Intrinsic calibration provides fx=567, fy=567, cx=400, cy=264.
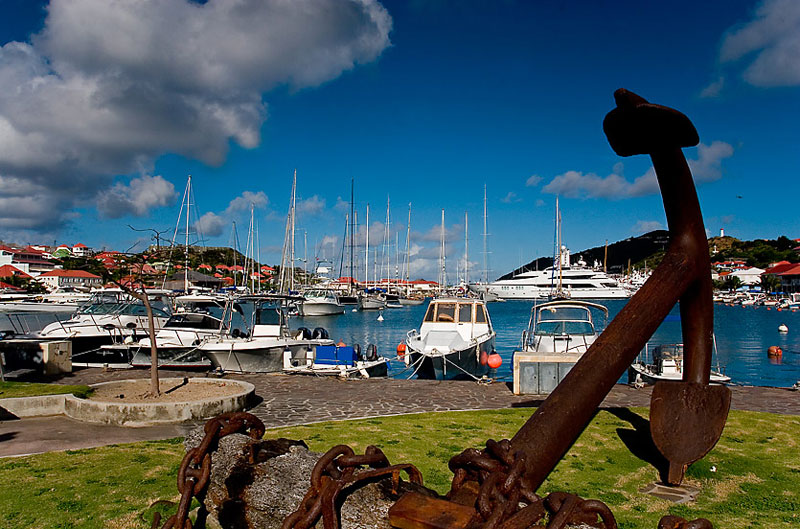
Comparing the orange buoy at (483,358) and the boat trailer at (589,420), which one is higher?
the boat trailer at (589,420)

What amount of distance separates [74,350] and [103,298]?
354cm

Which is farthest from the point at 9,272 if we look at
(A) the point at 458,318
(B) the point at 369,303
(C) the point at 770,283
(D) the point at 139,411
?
(C) the point at 770,283

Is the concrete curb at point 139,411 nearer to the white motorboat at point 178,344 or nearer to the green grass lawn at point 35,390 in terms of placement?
the green grass lawn at point 35,390

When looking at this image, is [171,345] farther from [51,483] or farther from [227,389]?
[51,483]

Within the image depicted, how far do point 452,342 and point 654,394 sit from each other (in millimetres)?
15862

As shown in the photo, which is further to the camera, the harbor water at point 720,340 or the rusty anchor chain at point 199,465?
the harbor water at point 720,340

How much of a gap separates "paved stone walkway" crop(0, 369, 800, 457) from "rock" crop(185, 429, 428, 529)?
7.94 metres

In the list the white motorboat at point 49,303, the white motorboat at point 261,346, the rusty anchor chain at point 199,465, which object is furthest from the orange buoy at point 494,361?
the white motorboat at point 49,303

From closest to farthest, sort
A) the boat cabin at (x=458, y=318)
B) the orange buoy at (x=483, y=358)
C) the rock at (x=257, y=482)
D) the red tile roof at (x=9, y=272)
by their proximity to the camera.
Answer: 1. the rock at (x=257, y=482)
2. the orange buoy at (x=483, y=358)
3. the boat cabin at (x=458, y=318)
4. the red tile roof at (x=9, y=272)

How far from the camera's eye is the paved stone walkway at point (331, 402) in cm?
946

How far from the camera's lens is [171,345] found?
20625 millimetres

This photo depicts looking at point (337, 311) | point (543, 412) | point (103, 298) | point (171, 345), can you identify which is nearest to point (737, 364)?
point (171, 345)

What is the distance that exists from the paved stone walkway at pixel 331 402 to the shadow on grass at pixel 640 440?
5.12ft

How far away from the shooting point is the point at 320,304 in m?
71.7
